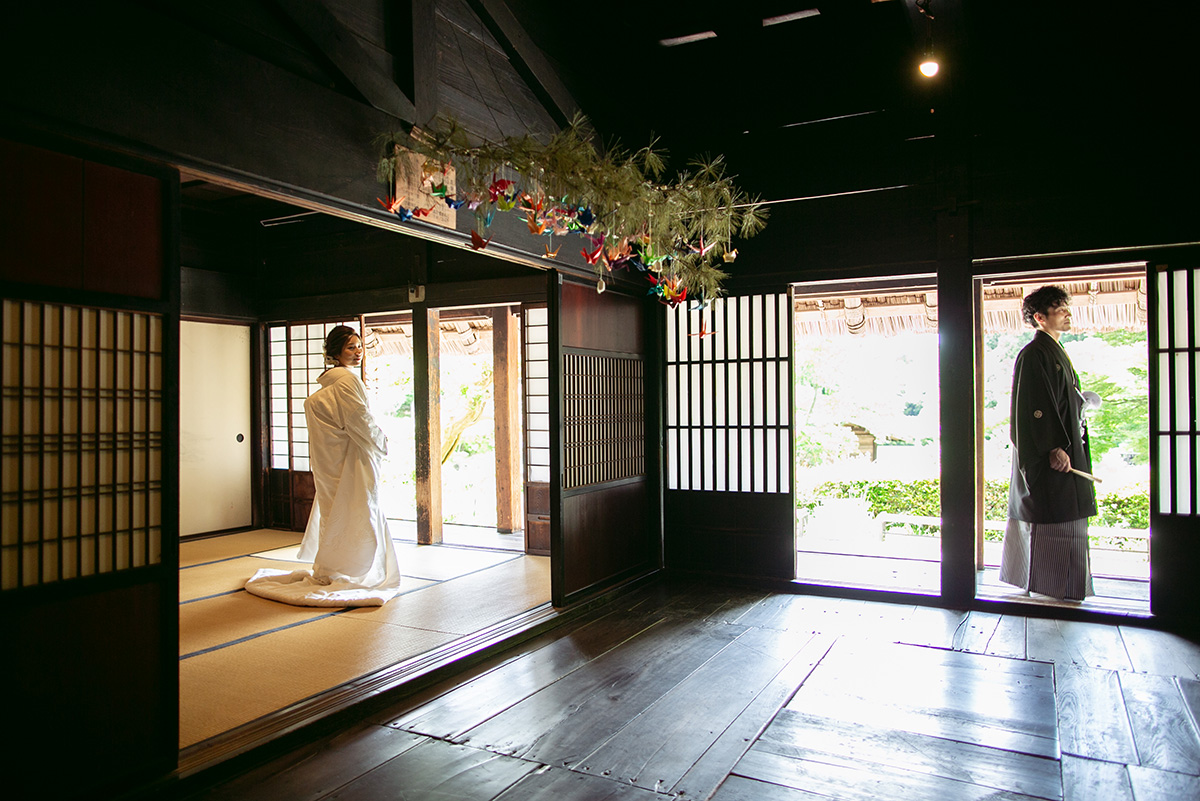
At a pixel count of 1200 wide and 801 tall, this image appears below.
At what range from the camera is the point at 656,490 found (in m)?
5.27

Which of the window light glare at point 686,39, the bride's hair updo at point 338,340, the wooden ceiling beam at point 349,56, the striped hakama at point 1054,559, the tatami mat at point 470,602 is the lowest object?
the tatami mat at point 470,602

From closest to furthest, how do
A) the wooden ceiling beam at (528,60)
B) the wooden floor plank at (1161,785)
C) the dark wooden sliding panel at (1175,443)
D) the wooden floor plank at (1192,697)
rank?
the wooden floor plank at (1161,785) → the wooden floor plank at (1192,697) → the wooden ceiling beam at (528,60) → the dark wooden sliding panel at (1175,443)

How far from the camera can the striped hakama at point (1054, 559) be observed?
13.8 feet

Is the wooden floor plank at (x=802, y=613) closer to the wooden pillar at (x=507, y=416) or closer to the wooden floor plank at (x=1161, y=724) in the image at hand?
the wooden floor plank at (x=1161, y=724)

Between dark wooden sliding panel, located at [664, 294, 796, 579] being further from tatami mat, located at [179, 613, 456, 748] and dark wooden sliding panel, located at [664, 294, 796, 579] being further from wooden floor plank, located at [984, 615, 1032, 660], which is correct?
tatami mat, located at [179, 613, 456, 748]

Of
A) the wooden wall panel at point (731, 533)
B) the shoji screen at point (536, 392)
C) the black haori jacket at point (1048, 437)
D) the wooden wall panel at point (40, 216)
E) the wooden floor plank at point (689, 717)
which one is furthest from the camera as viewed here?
the shoji screen at point (536, 392)

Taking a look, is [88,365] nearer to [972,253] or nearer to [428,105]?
[428,105]

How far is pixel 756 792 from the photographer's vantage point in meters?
2.31

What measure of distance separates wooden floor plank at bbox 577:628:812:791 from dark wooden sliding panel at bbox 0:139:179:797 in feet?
4.50

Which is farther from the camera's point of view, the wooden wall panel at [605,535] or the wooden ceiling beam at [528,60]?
the wooden wall panel at [605,535]

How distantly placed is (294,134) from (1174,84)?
4.18m

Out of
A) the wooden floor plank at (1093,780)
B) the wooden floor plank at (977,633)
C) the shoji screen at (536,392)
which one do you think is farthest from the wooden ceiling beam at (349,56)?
the wooden floor plank at (977,633)

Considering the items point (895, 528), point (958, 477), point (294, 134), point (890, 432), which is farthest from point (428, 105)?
point (890, 432)

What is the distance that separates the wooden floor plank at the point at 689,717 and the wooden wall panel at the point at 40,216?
211 cm
